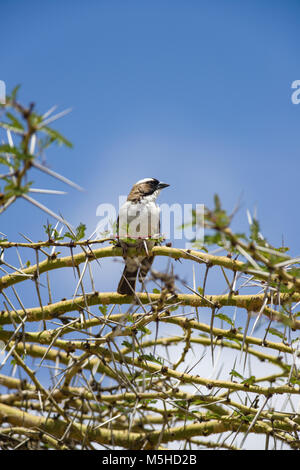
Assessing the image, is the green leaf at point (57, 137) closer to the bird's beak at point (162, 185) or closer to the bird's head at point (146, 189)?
the bird's head at point (146, 189)

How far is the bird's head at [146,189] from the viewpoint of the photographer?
226 inches

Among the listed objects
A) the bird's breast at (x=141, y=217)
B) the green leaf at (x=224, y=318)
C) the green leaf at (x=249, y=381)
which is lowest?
the green leaf at (x=249, y=381)

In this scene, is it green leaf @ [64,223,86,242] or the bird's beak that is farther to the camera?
the bird's beak

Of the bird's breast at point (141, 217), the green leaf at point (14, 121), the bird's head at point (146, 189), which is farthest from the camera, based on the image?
the bird's head at point (146, 189)

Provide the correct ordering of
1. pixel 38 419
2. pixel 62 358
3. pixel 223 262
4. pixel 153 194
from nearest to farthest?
pixel 223 262 → pixel 38 419 → pixel 62 358 → pixel 153 194

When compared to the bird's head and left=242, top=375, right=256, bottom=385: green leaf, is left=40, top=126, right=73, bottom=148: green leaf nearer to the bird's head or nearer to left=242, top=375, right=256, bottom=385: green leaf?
left=242, top=375, right=256, bottom=385: green leaf


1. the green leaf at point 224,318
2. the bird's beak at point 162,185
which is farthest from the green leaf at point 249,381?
the bird's beak at point 162,185

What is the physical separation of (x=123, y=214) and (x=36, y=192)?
3.77 meters

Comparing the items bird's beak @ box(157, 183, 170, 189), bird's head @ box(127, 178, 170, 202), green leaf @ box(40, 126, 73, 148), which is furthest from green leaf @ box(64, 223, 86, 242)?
bird's beak @ box(157, 183, 170, 189)

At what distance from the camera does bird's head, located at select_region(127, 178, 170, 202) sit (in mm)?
5738
